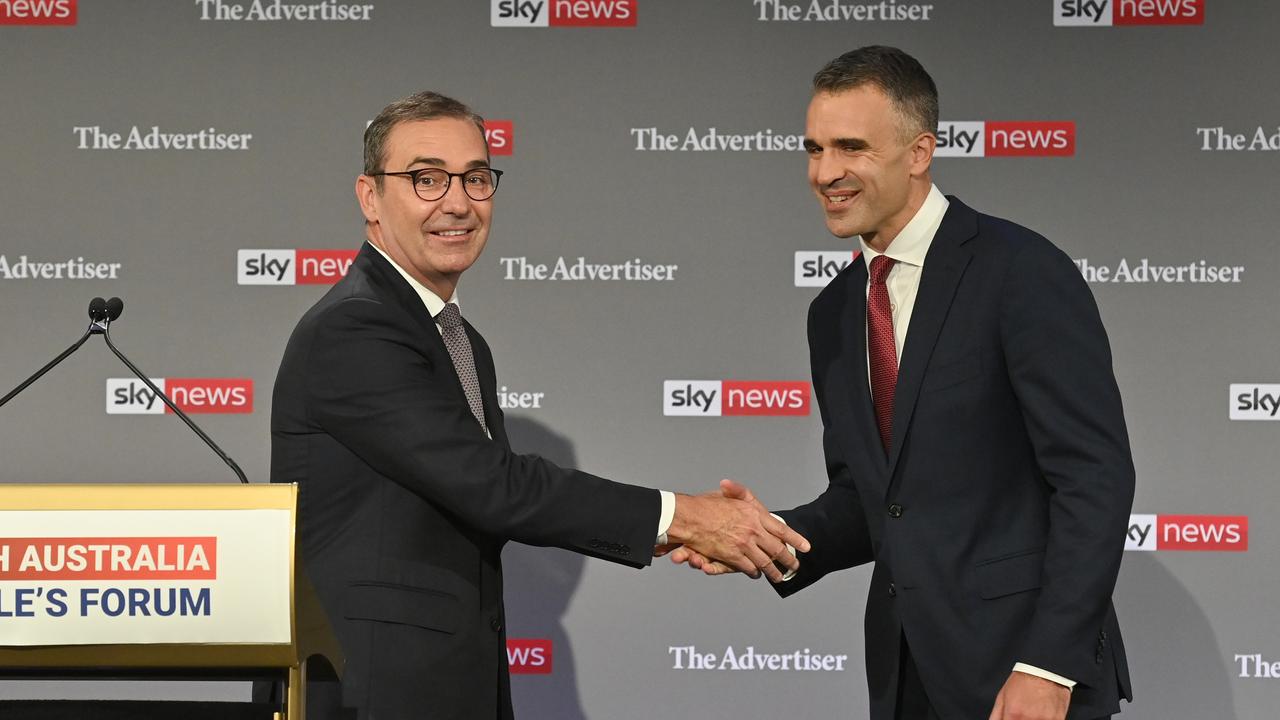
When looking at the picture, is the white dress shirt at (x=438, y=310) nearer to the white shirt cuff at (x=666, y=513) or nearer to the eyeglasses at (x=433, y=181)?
the white shirt cuff at (x=666, y=513)

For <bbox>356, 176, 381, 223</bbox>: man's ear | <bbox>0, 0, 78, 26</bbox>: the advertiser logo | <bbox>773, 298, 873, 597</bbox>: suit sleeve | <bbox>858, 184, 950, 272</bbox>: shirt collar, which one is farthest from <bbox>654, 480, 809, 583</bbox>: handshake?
<bbox>0, 0, 78, 26</bbox>: the advertiser logo

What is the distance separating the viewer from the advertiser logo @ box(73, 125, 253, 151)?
3916 millimetres

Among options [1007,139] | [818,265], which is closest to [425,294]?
[818,265]

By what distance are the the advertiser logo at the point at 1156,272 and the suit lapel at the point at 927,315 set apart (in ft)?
5.98

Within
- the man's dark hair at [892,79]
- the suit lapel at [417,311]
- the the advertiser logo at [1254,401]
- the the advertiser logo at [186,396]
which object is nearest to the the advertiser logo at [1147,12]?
the the advertiser logo at [1254,401]

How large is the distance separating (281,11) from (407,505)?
237cm

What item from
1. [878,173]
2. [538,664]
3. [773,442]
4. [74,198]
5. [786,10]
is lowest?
[538,664]

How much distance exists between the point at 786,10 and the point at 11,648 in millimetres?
3133

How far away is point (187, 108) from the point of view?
12.9ft

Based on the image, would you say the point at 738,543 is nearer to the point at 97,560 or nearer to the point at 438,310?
the point at 438,310

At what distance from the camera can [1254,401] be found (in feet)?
12.5

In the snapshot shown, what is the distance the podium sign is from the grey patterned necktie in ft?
3.17

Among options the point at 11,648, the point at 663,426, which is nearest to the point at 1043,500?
the point at 11,648

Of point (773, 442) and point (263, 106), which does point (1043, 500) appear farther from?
point (263, 106)
